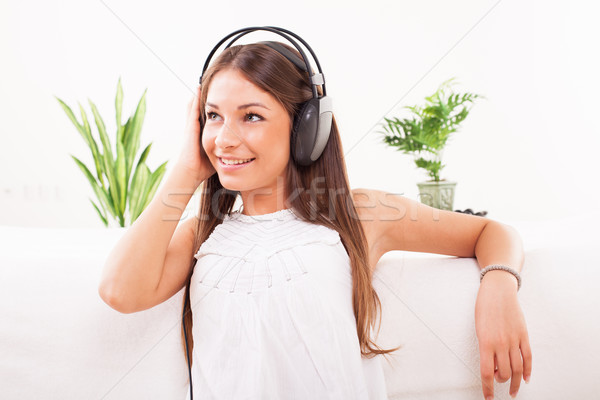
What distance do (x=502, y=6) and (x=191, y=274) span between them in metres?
2.55

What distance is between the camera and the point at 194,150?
0.88 meters

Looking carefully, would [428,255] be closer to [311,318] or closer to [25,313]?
[311,318]

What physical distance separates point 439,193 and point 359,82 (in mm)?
1314

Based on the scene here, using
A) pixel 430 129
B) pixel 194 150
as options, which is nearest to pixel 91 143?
pixel 194 150

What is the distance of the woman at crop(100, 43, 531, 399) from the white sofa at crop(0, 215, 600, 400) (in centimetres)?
4

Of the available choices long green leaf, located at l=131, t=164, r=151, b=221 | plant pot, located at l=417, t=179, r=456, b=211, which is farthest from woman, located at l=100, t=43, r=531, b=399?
long green leaf, located at l=131, t=164, r=151, b=221

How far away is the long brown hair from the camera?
0.78 metres

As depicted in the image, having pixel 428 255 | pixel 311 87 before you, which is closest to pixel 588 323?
pixel 428 255

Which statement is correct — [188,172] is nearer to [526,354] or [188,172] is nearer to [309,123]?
[309,123]

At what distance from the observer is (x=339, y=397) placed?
2.26 ft

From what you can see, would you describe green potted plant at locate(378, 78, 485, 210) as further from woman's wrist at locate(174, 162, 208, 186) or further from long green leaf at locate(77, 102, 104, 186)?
long green leaf at locate(77, 102, 104, 186)

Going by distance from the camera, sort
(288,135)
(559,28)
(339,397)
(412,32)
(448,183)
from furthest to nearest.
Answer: (412,32) → (559,28) → (448,183) → (288,135) → (339,397)

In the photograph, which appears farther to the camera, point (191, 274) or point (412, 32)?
point (412, 32)

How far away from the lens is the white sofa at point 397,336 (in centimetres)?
73
